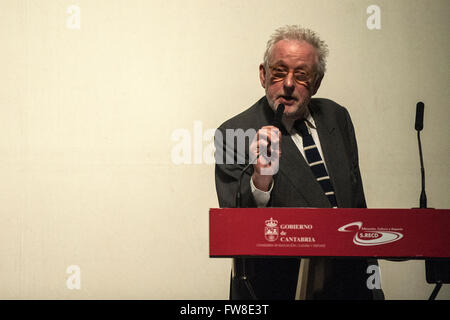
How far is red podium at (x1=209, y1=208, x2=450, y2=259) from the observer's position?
4.00 ft

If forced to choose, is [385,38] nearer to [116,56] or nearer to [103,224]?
[116,56]

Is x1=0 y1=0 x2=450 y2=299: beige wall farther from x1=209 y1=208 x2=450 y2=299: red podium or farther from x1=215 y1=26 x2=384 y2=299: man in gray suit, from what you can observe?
x1=209 y1=208 x2=450 y2=299: red podium

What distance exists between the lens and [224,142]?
1.70 meters

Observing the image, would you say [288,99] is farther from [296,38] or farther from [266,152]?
[266,152]

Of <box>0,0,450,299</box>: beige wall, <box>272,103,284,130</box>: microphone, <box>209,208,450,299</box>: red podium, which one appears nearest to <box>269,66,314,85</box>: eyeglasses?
<box>272,103,284,130</box>: microphone

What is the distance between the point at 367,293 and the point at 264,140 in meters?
0.73

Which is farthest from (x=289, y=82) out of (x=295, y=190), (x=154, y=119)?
(x=154, y=119)

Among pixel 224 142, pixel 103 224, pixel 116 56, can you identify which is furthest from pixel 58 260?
pixel 224 142

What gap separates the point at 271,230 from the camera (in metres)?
1.23

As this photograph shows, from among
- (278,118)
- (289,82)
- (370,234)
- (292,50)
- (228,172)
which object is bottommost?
(370,234)

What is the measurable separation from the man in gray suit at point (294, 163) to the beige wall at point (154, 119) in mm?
741

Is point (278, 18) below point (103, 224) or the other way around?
the other way around

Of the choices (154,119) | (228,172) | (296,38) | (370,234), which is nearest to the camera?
(370,234)

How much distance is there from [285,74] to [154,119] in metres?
0.97
